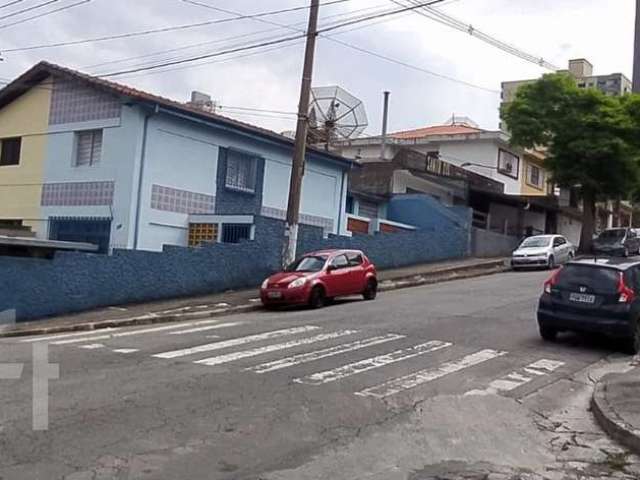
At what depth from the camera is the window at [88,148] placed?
84.4ft

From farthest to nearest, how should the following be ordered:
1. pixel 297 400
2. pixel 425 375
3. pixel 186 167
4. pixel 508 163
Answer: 1. pixel 508 163
2. pixel 186 167
3. pixel 425 375
4. pixel 297 400

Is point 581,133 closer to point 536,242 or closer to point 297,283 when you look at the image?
point 536,242

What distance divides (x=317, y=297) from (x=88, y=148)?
10.4m

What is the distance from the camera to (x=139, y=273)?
Result: 2061 centimetres

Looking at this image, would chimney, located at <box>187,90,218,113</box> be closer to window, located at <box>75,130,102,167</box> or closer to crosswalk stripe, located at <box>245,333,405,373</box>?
window, located at <box>75,130,102,167</box>

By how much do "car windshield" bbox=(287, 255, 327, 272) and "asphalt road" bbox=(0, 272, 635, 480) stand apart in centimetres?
408

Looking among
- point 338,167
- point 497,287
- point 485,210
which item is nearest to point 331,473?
point 497,287

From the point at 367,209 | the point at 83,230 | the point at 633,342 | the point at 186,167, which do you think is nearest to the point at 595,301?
the point at 633,342

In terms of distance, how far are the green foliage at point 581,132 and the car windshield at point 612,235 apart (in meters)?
2.17

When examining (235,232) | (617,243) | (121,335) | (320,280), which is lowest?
(121,335)

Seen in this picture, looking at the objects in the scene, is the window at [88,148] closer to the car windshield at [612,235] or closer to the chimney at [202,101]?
the chimney at [202,101]

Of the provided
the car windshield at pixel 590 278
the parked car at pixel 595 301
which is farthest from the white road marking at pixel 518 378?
the car windshield at pixel 590 278

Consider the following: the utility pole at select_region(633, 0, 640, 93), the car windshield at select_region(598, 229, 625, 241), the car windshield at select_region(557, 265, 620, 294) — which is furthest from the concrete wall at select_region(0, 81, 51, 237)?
the car windshield at select_region(598, 229, 625, 241)

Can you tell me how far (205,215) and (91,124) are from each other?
15.1 feet
